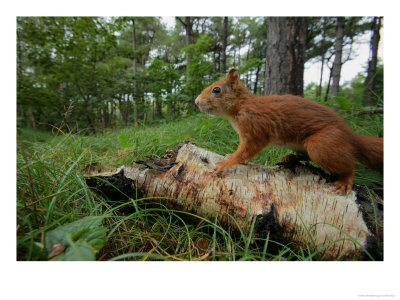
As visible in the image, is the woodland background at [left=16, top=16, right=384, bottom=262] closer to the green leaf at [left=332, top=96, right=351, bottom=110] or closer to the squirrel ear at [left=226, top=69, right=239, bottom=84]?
the green leaf at [left=332, top=96, right=351, bottom=110]

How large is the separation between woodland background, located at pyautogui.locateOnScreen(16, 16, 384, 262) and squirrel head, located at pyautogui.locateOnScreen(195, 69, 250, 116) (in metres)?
0.64

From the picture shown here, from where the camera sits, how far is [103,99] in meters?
4.51

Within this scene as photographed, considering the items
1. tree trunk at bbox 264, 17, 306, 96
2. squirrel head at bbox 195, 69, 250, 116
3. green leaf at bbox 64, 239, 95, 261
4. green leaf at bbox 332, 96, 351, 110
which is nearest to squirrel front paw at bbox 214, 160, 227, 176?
squirrel head at bbox 195, 69, 250, 116

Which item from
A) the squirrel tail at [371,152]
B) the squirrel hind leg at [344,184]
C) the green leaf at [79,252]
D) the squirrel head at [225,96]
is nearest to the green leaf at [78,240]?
the green leaf at [79,252]

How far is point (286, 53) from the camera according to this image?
2.28 m

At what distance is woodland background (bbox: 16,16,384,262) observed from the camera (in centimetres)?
81

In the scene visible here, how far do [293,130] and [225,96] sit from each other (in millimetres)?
531

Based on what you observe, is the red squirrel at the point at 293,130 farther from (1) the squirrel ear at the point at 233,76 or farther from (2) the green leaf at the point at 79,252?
(2) the green leaf at the point at 79,252

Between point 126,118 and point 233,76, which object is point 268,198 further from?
point 126,118
